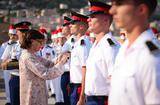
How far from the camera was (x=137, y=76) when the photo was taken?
9.37 ft

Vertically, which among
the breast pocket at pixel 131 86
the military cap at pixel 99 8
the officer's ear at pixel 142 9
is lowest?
the breast pocket at pixel 131 86

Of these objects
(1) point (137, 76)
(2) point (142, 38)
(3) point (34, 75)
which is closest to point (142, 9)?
(2) point (142, 38)

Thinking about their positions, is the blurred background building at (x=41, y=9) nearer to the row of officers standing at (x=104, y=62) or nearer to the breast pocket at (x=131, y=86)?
the row of officers standing at (x=104, y=62)

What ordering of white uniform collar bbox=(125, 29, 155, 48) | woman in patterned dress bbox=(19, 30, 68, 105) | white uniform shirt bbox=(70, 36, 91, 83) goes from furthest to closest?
white uniform shirt bbox=(70, 36, 91, 83)
woman in patterned dress bbox=(19, 30, 68, 105)
white uniform collar bbox=(125, 29, 155, 48)

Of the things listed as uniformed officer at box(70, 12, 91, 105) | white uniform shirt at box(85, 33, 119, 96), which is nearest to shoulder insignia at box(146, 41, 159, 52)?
white uniform shirt at box(85, 33, 119, 96)

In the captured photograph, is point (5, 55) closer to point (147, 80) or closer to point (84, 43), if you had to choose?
point (84, 43)

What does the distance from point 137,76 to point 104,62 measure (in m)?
1.61

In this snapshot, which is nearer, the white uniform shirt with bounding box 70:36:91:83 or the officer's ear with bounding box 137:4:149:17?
the officer's ear with bounding box 137:4:149:17

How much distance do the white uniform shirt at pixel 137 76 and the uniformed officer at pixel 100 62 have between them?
4.50 feet

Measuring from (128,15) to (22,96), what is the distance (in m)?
2.64

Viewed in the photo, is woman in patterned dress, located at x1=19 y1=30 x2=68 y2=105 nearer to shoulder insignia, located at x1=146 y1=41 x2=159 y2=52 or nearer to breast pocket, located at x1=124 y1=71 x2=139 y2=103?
breast pocket, located at x1=124 y1=71 x2=139 y2=103

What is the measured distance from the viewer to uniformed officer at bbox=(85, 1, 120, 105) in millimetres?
4449

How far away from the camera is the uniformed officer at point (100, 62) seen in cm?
445

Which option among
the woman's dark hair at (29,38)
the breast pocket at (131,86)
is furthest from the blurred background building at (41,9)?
the breast pocket at (131,86)
